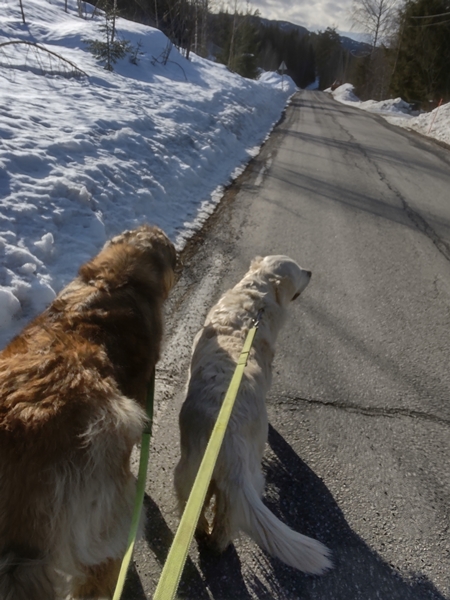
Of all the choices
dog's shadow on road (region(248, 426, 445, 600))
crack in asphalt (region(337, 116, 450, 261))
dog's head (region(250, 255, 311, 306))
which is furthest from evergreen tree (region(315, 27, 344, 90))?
dog's shadow on road (region(248, 426, 445, 600))

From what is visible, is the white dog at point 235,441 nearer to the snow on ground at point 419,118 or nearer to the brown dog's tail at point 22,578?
the brown dog's tail at point 22,578

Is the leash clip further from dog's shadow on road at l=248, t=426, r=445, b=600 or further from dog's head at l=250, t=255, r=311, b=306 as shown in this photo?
dog's shadow on road at l=248, t=426, r=445, b=600

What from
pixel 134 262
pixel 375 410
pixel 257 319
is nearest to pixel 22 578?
pixel 134 262

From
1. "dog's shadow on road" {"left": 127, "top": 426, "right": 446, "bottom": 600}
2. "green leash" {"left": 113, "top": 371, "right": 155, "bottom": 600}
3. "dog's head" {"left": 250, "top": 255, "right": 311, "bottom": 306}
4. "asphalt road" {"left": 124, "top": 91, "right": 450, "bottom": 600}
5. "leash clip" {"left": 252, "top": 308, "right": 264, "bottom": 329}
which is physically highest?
"dog's head" {"left": 250, "top": 255, "right": 311, "bottom": 306}

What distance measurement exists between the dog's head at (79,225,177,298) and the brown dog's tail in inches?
56.1

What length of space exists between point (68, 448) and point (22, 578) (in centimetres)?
42

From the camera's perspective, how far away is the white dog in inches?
79.1

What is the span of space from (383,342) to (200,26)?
31916 mm

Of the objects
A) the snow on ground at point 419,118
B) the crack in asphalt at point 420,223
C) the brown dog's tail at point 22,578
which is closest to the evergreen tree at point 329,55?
the snow on ground at point 419,118

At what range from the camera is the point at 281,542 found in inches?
78.2

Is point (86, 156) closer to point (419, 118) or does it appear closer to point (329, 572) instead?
point (329, 572)

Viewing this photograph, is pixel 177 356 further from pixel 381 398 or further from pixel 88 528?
pixel 88 528

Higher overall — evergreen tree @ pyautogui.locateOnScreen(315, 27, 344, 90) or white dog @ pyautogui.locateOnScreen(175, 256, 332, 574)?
evergreen tree @ pyautogui.locateOnScreen(315, 27, 344, 90)

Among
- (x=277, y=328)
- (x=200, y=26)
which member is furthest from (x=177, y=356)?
(x=200, y=26)
